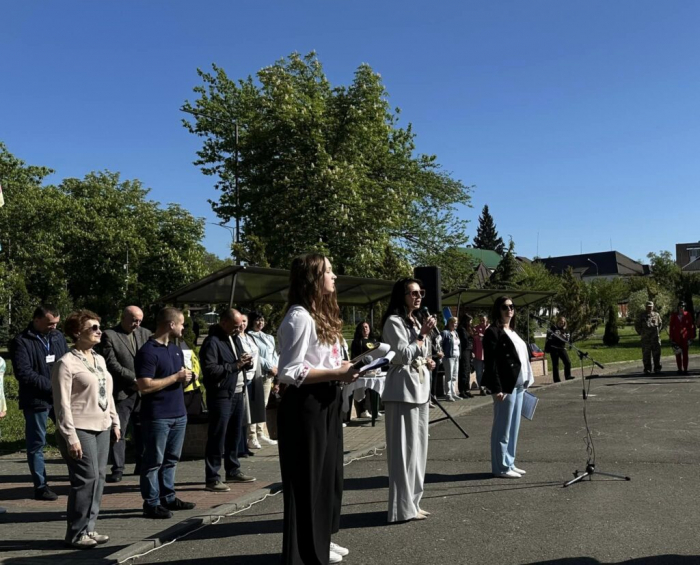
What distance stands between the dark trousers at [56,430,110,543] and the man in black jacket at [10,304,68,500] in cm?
200

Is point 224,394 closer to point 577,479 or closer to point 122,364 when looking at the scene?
point 122,364

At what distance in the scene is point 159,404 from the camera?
6734 mm

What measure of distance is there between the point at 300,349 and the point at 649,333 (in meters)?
19.5

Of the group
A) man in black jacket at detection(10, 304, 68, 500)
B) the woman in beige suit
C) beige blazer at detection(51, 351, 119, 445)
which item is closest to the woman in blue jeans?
the woman in beige suit

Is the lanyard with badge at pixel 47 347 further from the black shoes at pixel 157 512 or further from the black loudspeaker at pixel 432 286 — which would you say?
the black loudspeaker at pixel 432 286

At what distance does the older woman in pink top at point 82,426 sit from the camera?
227 inches

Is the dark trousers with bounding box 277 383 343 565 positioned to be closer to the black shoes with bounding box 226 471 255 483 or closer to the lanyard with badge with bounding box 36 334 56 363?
the black shoes with bounding box 226 471 255 483

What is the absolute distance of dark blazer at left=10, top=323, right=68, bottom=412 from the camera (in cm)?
763

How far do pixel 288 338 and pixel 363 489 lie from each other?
3790mm

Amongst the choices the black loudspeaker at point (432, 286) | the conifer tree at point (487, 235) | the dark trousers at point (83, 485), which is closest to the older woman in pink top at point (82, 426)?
the dark trousers at point (83, 485)

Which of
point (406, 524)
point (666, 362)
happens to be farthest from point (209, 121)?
point (406, 524)

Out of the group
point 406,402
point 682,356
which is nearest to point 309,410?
point 406,402

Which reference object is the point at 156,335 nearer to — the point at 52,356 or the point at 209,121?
the point at 52,356

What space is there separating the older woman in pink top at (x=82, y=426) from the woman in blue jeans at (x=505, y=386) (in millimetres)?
4123
